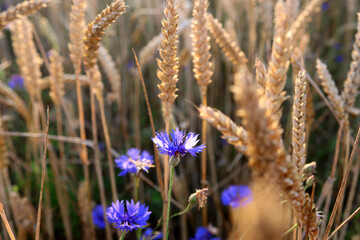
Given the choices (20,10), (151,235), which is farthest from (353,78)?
(20,10)

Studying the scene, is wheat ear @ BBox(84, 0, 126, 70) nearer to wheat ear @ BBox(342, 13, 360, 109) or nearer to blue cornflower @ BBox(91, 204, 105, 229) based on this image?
wheat ear @ BBox(342, 13, 360, 109)

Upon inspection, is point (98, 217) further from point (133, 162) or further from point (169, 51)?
point (169, 51)

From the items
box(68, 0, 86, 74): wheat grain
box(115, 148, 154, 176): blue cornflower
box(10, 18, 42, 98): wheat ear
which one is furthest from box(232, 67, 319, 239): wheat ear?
box(10, 18, 42, 98): wheat ear

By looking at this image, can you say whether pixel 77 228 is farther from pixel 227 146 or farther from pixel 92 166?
pixel 227 146

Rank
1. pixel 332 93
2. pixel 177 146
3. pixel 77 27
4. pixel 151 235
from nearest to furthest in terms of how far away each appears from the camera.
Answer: pixel 177 146 < pixel 332 93 < pixel 77 27 < pixel 151 235

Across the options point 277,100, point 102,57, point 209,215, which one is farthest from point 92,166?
point 277,100

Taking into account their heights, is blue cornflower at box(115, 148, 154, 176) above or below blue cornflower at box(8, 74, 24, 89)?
below
